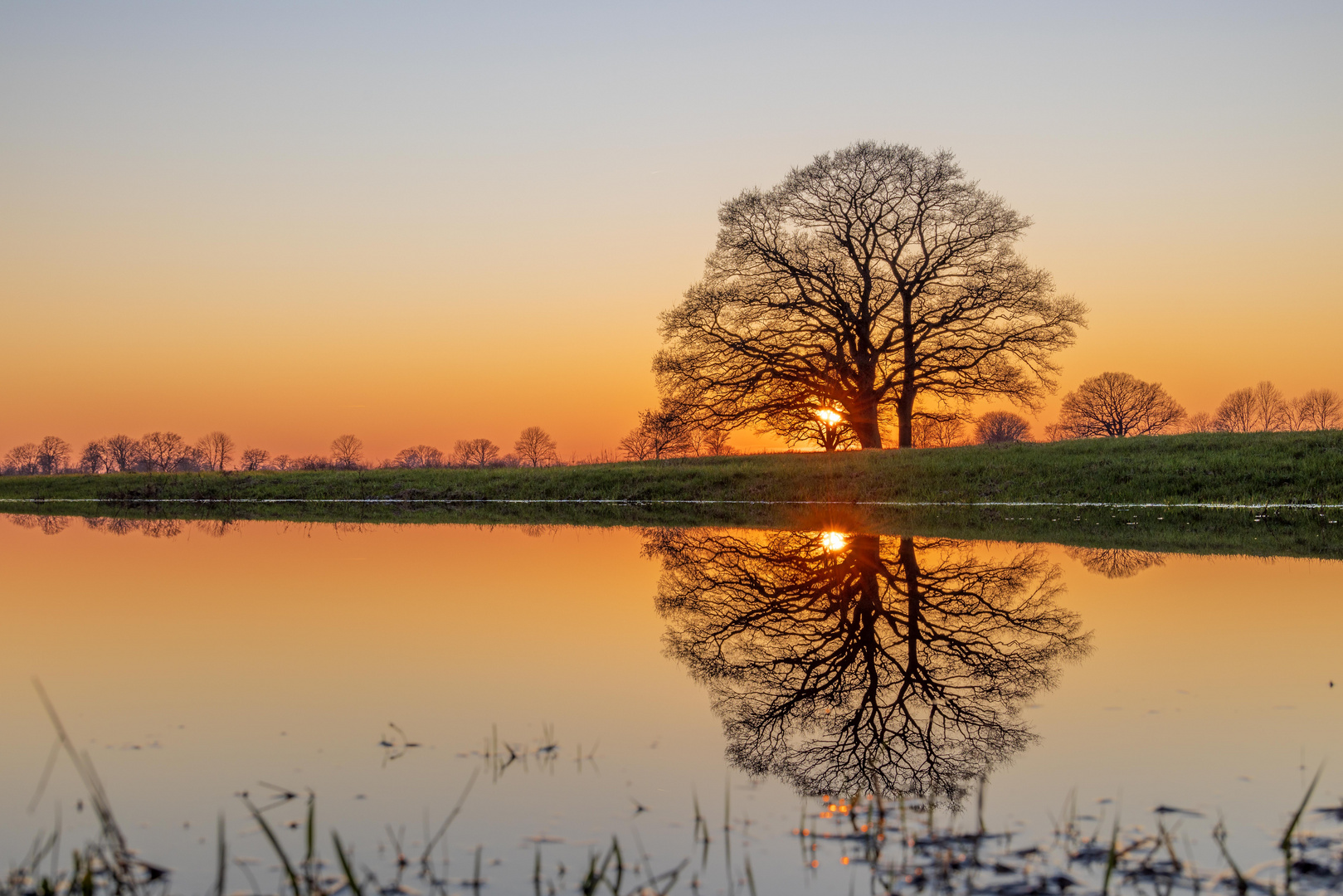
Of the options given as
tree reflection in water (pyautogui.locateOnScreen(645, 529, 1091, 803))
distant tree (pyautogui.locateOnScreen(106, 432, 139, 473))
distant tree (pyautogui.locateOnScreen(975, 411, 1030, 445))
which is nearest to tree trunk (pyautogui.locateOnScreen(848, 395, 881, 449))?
tree reflection in water (pyautogui.locateOnScreen(645, 529, 1091, 803))

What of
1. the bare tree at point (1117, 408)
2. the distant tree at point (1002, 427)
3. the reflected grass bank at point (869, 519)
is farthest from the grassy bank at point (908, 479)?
the distant tree at point (1002, 427)

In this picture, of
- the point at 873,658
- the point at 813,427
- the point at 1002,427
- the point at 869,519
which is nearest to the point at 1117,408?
the point at 1002,427

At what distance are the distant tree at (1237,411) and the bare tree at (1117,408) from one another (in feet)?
62.1

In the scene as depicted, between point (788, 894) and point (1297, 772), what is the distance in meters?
2.36

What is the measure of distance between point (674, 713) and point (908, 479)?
77.3ft

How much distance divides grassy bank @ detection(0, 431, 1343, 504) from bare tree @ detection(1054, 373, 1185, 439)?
4260cm

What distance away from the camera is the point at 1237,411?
8562cm

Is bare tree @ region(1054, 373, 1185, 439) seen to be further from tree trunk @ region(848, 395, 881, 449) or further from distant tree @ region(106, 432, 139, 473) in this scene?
distant tree @ region(106, 432, 139, 473)

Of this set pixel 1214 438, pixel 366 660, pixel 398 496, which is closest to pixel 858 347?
pixel 1214 438

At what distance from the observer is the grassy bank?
23141 millimetres

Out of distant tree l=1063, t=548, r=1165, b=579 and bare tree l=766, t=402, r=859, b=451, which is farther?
bare tree l=766, t=402, r=859, b=451

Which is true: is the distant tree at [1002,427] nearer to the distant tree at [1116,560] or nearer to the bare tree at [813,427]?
the bare tree at [813,427]

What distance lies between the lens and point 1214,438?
1053 inches

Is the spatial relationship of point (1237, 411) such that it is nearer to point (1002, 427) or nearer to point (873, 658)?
point (1002, 427)
